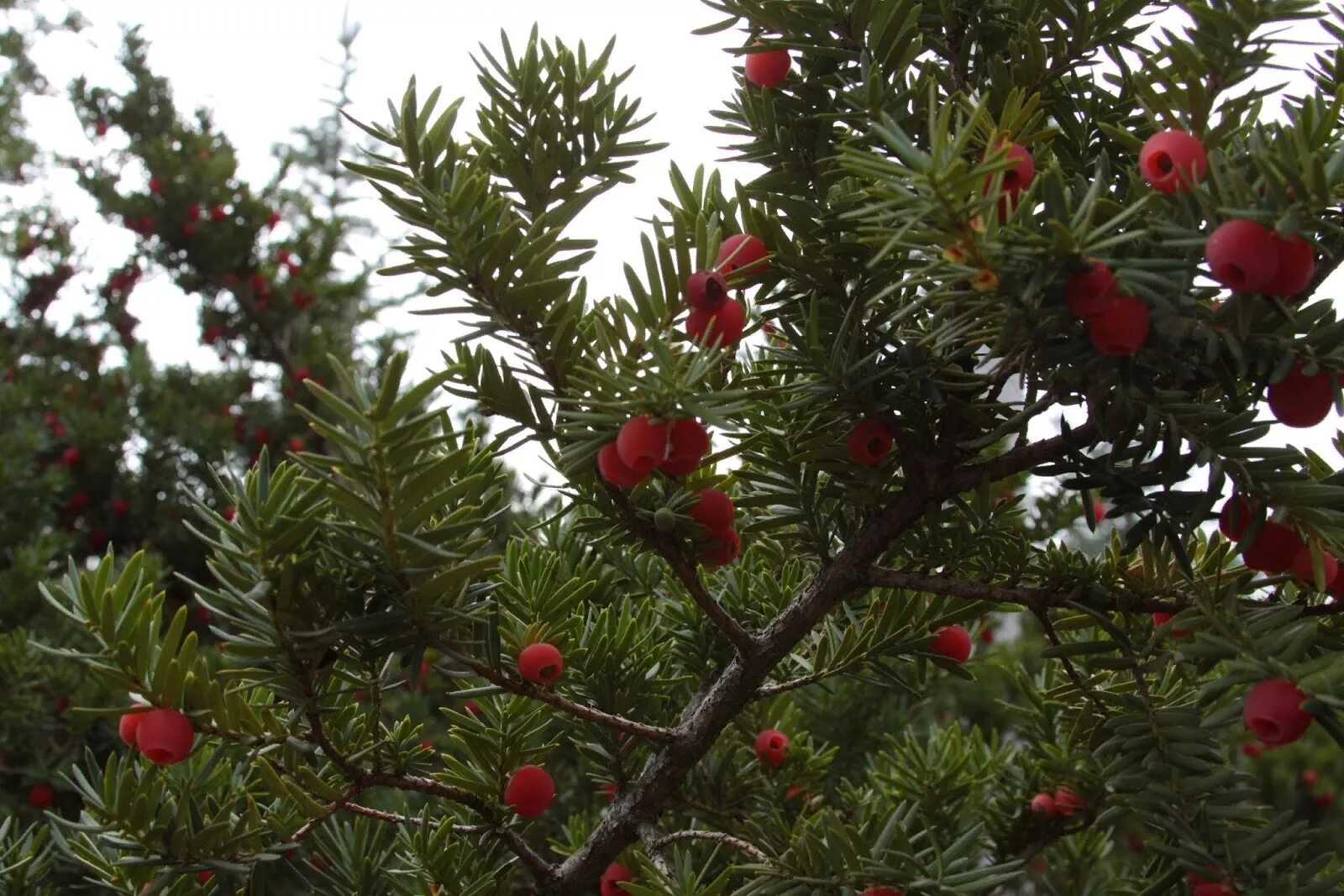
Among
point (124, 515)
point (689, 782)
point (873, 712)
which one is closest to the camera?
point (689, 782)

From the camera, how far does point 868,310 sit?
744 millimetres

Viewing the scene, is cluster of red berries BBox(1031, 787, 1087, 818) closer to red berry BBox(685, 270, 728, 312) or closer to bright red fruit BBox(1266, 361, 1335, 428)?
bright red fruit BBox(1266, 361, 1335, 428)

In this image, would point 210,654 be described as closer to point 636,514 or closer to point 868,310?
point 636,514

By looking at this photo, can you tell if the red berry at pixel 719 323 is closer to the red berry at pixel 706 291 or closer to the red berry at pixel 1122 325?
the red berry at pixel 706 291

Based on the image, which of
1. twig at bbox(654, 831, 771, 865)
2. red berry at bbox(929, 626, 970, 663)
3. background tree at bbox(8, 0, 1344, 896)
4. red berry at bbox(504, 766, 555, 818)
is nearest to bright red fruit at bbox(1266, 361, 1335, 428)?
background tree at bbox(8, 0, 1344, 896)

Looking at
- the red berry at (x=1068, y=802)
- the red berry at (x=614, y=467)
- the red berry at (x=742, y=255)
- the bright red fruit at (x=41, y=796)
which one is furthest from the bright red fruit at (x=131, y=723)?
the bright red fruit at (x=41, y=796)

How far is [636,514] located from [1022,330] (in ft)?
0.95

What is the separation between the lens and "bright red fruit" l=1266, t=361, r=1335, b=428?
23.2 inches

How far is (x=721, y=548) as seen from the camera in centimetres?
74

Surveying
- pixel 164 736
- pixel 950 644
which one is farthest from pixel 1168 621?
pixel 164 736

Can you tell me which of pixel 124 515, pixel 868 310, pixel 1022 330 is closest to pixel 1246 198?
pixel 1022 330

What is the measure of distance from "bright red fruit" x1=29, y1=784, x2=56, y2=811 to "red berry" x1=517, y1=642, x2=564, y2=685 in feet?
4.87

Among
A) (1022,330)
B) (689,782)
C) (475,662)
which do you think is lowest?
(689,782)

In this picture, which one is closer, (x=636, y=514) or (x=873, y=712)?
(x=636, y=514)
